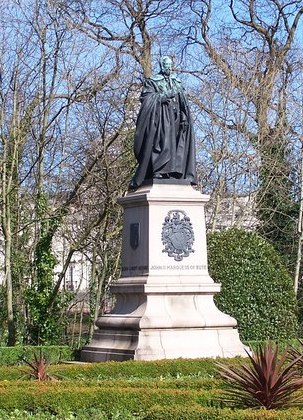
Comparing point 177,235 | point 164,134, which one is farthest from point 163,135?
point 177,235

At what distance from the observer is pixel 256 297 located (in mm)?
21469

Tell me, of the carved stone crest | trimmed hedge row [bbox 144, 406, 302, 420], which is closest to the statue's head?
the carved stone crest

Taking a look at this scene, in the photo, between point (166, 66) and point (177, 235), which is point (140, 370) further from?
point (166, 66)

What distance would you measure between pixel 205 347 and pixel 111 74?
10409 millimetres

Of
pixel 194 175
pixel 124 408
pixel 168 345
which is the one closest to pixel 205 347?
pixel 168 345

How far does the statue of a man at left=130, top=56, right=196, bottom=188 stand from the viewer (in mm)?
17312

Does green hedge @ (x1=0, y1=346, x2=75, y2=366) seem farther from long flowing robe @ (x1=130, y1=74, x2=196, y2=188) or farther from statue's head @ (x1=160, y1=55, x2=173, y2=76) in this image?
statue's head @ (x1=160, y1=55, x2=173, y2=76)

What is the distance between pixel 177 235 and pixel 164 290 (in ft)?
3.69

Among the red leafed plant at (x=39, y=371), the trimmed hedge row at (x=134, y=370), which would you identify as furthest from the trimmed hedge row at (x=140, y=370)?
the red leafed plant at (x=39, y=371)

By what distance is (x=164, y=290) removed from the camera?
52.6ft

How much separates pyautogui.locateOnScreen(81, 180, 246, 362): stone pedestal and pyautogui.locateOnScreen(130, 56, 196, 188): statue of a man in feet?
1.08

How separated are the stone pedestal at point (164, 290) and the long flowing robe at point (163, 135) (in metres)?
0.32

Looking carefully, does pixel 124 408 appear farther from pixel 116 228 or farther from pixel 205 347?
pixel 116 228

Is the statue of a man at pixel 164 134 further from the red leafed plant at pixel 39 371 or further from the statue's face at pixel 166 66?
the red leafed plant at pixel 39 371
